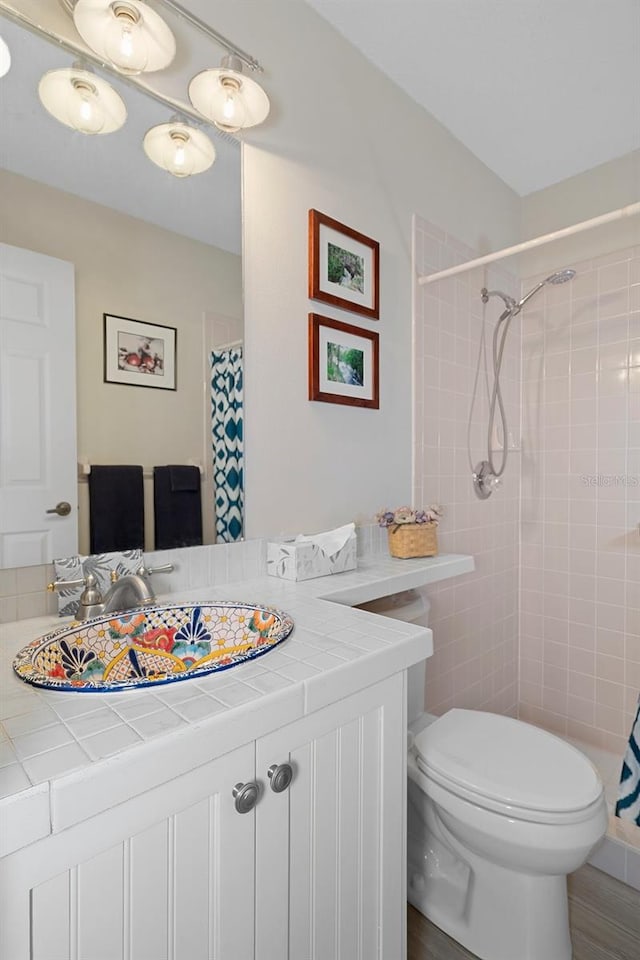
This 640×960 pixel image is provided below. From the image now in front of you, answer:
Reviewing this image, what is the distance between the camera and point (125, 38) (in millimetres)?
1079

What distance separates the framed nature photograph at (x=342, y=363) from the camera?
150 centimetres

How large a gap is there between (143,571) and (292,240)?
1.01 m

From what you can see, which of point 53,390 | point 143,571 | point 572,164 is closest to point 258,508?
point 143,571

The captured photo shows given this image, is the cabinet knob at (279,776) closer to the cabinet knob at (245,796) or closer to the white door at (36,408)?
the cabinet knob at (245,796)

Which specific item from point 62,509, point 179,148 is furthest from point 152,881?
point 179,148

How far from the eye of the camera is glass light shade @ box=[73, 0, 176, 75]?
41.1 inches

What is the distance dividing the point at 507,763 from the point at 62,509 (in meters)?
1.19

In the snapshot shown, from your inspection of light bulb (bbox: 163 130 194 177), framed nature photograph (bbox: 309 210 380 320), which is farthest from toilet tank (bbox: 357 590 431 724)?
light bulb (bbox: 163 130 194 177)

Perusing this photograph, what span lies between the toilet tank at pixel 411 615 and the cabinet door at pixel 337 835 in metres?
0.50

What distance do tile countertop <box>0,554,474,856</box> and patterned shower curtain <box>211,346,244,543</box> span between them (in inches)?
15.1

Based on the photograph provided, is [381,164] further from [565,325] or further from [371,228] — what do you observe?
[565,325]

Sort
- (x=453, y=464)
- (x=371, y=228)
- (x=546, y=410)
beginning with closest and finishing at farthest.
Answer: (x=371, y=228), (x=453, y=464), (x=546, y=410)

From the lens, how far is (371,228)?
1706mm

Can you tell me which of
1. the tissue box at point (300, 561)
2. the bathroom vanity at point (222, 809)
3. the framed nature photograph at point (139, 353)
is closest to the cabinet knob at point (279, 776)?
the bathroom vanity at point (222, 809)
